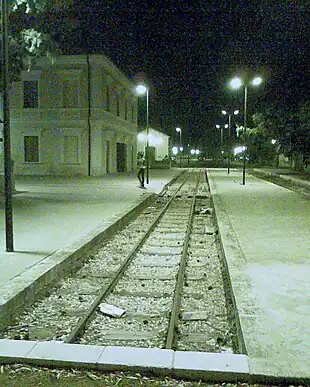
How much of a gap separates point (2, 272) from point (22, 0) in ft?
22.5

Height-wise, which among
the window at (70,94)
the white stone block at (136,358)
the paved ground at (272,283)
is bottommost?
the white stone block at (136,358)

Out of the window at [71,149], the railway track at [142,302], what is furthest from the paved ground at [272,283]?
the window at [71,149]

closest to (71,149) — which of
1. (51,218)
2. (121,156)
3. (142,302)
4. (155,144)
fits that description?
(121,156)

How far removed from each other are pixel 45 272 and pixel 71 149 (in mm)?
26985

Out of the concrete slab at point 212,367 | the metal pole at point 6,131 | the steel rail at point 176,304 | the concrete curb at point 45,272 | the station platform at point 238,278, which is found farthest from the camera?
the metal pole at point 6,131

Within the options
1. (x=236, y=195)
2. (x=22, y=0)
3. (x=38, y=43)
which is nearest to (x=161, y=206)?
(x=236, y=195)

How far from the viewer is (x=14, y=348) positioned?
4.73 m

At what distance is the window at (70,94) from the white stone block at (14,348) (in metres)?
29.8

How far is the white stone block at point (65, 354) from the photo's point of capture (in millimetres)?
4477

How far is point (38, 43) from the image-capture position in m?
14.1

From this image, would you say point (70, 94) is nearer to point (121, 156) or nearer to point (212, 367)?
point (121, 156)

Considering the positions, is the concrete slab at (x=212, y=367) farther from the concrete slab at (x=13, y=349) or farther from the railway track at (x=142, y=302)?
the concrete slab at (x=13, y=349)

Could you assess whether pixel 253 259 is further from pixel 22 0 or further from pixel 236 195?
pixel 236 195

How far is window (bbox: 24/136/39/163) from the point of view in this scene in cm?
3406
